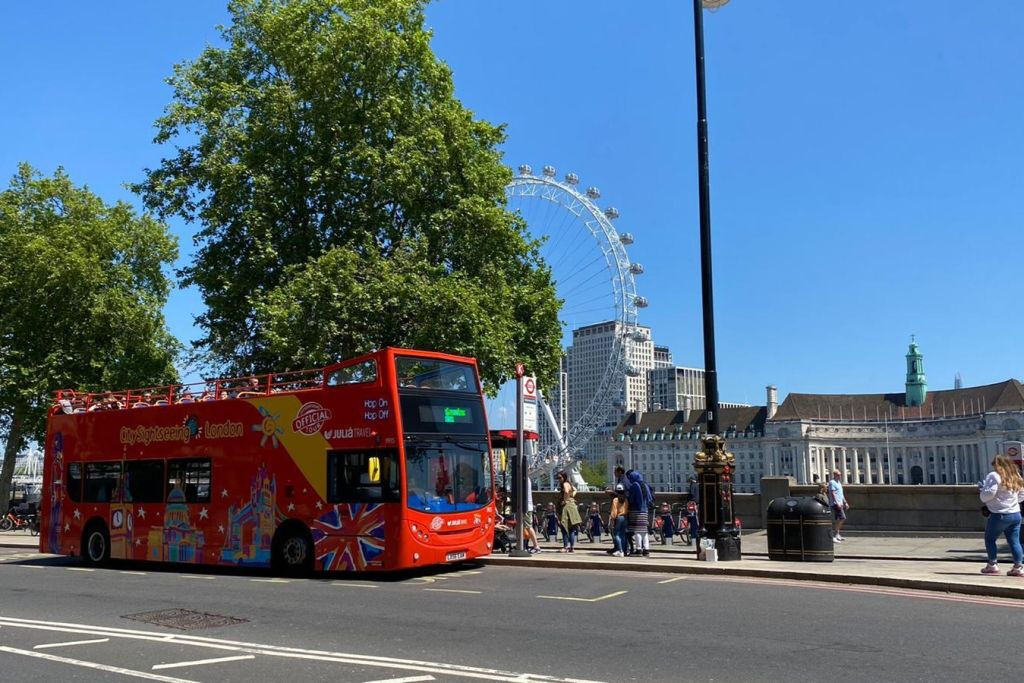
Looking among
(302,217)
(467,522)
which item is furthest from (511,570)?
(302,217)

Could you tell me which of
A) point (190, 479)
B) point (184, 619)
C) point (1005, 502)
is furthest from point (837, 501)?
point (184, 619)

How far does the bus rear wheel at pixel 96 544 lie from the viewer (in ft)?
67.5

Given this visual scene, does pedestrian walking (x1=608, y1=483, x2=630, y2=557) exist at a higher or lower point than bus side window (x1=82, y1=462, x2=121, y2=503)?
lower

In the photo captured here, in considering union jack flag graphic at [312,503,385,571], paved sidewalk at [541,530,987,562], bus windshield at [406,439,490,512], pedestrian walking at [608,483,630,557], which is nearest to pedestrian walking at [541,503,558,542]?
paved sidewalk at [541,530,987,562]

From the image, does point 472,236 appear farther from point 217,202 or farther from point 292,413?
point 292,413

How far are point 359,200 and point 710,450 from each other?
15.8 m

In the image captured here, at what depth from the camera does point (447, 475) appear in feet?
53.6

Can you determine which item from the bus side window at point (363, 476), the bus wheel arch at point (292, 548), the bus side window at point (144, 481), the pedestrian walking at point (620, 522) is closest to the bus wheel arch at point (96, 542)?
the bus side window at point (144, 481)

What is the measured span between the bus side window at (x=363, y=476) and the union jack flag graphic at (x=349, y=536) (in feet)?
0.57

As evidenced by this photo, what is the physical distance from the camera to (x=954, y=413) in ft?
626

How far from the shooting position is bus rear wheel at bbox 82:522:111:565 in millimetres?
20562

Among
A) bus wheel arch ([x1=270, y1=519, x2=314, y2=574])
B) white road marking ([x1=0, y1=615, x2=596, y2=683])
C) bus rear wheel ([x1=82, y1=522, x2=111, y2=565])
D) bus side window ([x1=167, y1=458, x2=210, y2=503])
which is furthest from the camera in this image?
bus rear wheel ([x1=82, y1=522, x2=111, y2=565])

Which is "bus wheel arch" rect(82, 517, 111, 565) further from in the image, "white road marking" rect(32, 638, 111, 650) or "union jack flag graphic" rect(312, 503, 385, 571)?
"white road marking" rect(32, 638, 111, 650)

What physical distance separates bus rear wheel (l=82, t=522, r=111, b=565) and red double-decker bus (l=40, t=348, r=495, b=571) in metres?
0.03
